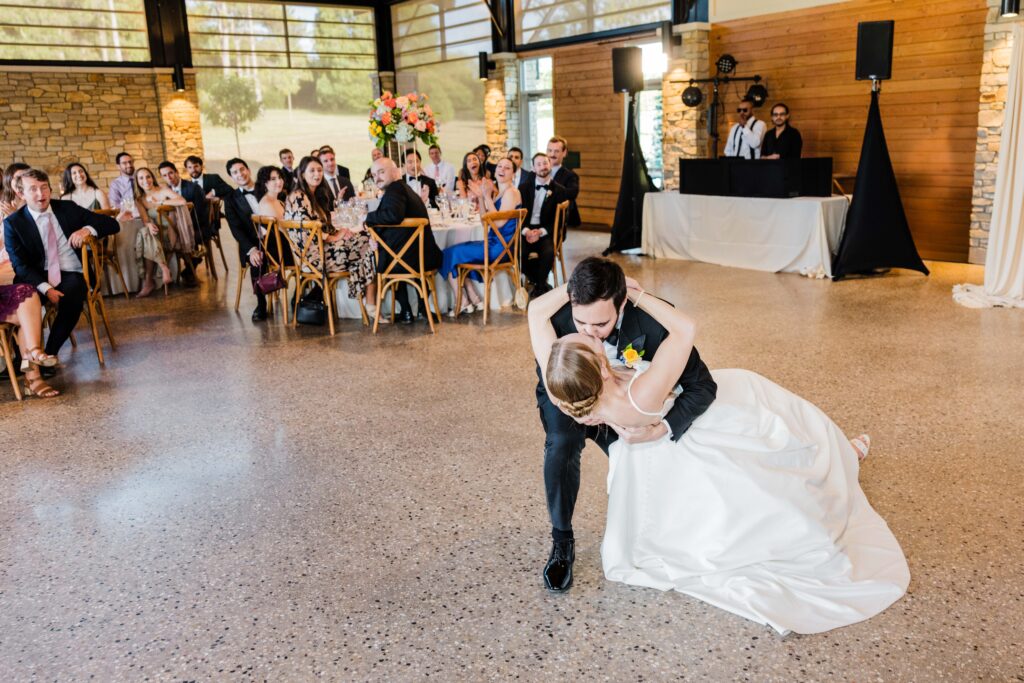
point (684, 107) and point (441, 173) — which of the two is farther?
point (684, 107)

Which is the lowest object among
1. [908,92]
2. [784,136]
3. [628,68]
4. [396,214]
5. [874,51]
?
[396,214]

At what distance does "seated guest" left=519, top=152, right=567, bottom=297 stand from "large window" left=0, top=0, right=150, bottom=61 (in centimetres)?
941

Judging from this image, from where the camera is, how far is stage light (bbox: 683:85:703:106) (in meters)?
9.95

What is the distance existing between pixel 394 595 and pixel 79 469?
6.64ft

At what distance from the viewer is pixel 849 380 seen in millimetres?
4656

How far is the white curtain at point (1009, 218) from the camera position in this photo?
631 cm

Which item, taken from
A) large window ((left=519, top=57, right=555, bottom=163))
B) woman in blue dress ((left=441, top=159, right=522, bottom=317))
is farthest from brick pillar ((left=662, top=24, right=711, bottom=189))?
woman in blue dress ((left=441, top=159, right=522, bottom=317))

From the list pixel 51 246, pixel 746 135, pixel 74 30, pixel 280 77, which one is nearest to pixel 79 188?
pixel 51 246

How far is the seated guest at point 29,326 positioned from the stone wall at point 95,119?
9253 millimetres

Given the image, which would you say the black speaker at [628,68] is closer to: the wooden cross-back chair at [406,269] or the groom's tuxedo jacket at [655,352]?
the wooden cross-back chair at [406,269]

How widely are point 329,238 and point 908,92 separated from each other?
6.01 metres

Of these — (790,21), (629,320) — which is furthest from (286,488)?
(790,21)

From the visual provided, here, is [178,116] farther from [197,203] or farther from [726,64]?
[726,64]

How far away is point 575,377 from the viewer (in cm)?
217
